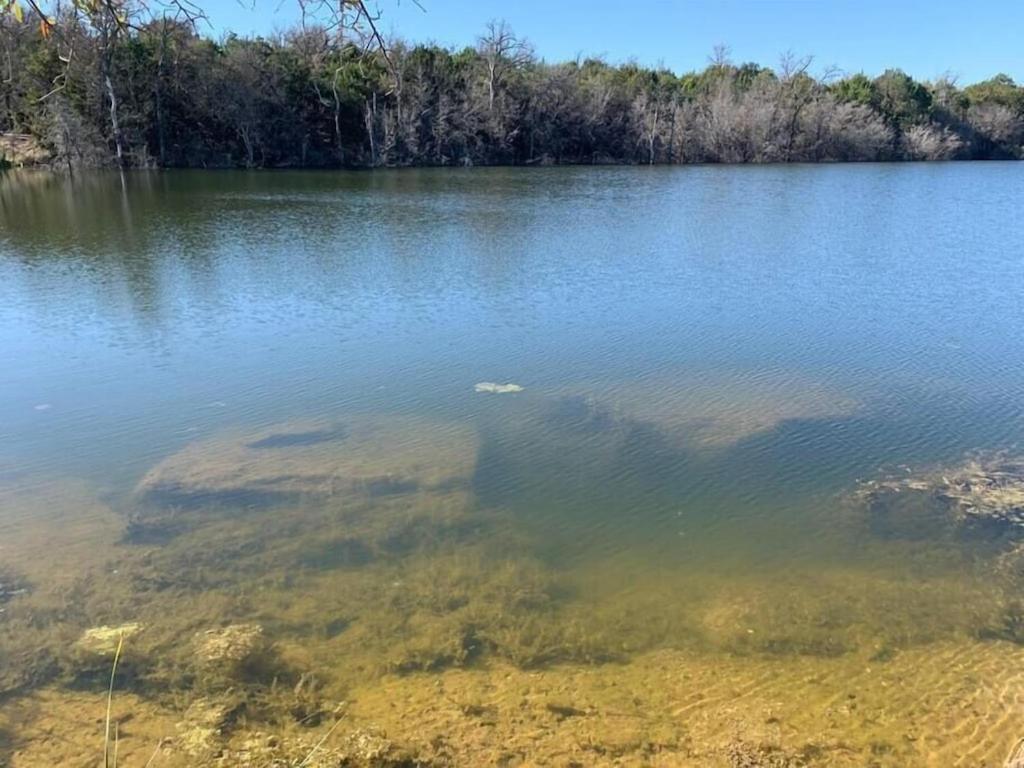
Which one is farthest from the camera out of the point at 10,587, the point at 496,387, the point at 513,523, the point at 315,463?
the point at 496,387

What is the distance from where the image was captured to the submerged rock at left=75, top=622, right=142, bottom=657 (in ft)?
13.8

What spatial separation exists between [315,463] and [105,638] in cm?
252

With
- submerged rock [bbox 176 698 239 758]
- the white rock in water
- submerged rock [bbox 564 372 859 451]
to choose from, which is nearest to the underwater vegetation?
submerged rock [bbox 176 698 239 758]

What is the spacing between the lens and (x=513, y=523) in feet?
18.6

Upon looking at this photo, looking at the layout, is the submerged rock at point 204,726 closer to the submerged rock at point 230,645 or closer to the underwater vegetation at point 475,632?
the underwater vegetation at point 475,632

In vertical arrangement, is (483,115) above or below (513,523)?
above

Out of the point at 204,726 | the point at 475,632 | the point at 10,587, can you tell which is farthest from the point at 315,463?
the point at 204,726

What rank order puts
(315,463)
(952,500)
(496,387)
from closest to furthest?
(952,500) < (315,463) < (496,387)

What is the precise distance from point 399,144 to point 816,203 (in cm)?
3123

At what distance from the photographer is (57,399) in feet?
A: 27.0

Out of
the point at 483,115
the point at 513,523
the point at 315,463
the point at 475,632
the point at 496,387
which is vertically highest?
the point at 483,115

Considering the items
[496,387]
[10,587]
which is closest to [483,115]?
[496,387]

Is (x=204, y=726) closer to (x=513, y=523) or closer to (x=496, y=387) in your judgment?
(x=513, y=523)

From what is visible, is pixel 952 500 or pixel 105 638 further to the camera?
pixel 952 500
